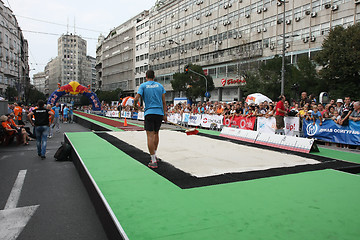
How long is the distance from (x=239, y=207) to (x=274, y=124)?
9.91 metres

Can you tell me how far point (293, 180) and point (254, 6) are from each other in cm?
4362

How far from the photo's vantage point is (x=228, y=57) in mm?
46125

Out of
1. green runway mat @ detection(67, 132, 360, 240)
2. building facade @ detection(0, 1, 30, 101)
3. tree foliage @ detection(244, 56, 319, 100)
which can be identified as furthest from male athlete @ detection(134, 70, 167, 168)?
building facade @ detection(0, 1, 30, 101)

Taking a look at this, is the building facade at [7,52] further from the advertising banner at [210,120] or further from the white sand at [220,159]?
the white sand at [220,159]

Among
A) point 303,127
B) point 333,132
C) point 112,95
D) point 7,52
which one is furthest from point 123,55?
point 333,132

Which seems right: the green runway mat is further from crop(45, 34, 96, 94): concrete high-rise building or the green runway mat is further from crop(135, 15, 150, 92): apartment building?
crop(45, 34, 96, 94): concrete high-rise building

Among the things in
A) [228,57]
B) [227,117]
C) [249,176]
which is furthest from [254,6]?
[249,176]

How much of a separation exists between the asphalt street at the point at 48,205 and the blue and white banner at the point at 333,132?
9.65m

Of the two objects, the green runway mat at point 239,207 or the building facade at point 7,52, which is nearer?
the green runway mat at point 239,207

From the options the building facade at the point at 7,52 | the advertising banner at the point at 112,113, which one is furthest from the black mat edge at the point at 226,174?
the building facade at the point at 7,52

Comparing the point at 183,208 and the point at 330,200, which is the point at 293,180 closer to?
the point at 330,200

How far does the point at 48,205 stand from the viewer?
4.55 m

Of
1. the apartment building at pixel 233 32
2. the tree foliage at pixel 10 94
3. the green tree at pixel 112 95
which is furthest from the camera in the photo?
the green tree at pixel 112 95

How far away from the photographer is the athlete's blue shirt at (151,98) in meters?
5.78
